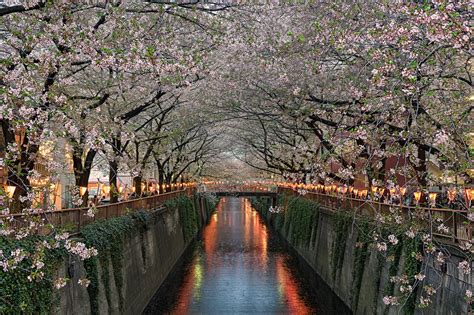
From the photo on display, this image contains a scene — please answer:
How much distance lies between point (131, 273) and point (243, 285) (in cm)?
903

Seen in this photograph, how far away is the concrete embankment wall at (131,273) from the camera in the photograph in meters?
14.3

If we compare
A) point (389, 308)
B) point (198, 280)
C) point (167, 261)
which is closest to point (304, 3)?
point (389, 308)

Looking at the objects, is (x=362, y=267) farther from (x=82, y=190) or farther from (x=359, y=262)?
(x=82, y=190)

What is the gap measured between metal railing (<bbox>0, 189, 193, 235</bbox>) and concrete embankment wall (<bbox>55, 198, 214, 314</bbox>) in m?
1.01

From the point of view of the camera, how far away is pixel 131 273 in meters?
21.9

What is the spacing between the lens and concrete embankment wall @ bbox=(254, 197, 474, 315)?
1295 centimetres

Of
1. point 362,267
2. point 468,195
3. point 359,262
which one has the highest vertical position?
point 468,195

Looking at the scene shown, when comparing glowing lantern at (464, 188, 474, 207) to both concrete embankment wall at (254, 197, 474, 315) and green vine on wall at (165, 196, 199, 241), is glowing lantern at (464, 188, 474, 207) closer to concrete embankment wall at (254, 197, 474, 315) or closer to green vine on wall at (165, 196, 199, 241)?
concrete embankment wall at (254, 197, 474, 315)

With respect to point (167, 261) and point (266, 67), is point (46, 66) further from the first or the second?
point (167, 261)

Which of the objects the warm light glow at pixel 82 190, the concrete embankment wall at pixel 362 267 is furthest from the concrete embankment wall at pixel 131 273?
the concrete embankment wall at pixel 362 267

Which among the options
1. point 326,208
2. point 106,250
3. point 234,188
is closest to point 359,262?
point 106,250

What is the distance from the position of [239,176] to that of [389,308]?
84.3 m

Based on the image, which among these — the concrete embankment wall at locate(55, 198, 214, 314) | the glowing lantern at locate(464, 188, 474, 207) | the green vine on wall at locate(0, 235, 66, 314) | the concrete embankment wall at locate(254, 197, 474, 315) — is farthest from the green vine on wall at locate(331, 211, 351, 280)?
the green vine on wall at locate(0, 235, 66, 314)

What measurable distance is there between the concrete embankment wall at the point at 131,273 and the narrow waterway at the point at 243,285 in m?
0.95
